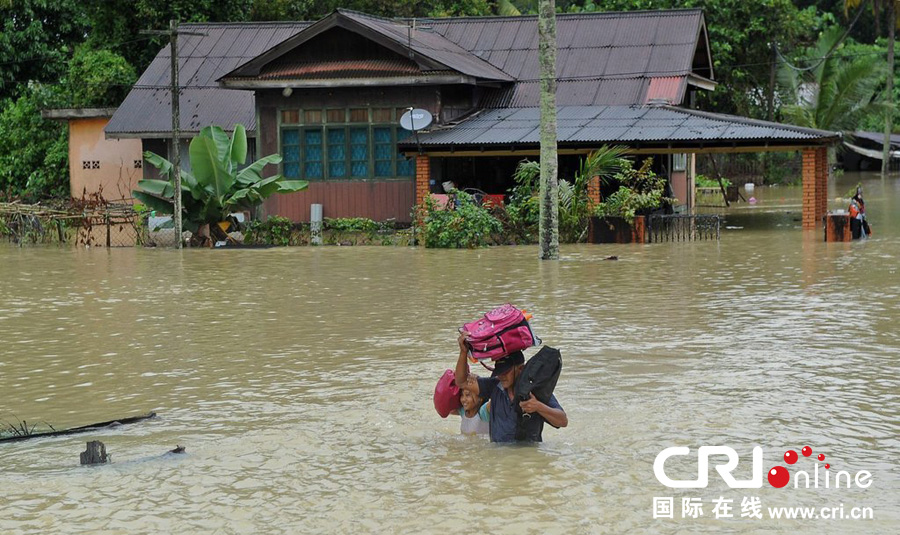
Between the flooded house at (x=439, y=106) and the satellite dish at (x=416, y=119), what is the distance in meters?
0.34

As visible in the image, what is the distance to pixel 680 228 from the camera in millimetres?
26719

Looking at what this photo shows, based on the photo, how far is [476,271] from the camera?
20.5 meters

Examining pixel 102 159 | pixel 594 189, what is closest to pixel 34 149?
pixel 102 159

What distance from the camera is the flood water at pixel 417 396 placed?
726cm

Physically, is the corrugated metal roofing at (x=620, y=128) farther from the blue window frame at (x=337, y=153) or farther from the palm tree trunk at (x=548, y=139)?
the palm tree trunk at (x=548, y=139)

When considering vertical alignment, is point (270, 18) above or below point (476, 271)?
above

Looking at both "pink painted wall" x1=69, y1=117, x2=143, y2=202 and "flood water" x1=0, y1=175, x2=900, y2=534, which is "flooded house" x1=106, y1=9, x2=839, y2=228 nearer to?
"pink painted wall" x1=69, y1=117, x2=143, y2=202

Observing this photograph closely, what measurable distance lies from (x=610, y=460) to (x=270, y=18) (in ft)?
124

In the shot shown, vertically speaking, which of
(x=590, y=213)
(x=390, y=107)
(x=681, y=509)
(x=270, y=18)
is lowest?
(x=681, y=509)

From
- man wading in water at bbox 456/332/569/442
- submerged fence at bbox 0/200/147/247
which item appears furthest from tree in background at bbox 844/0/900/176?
man wading in water at bbox 456/332/569/442

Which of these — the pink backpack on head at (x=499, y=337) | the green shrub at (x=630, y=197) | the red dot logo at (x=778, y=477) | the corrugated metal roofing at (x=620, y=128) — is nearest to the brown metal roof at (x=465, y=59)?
the corrugated metal roofing at (x=620, y=128)

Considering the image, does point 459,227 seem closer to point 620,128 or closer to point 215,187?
point 620,128

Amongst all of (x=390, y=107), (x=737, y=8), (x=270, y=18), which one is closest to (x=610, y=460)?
(x=390, y=107)

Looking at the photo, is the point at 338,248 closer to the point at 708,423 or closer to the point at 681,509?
the point at 708,423
